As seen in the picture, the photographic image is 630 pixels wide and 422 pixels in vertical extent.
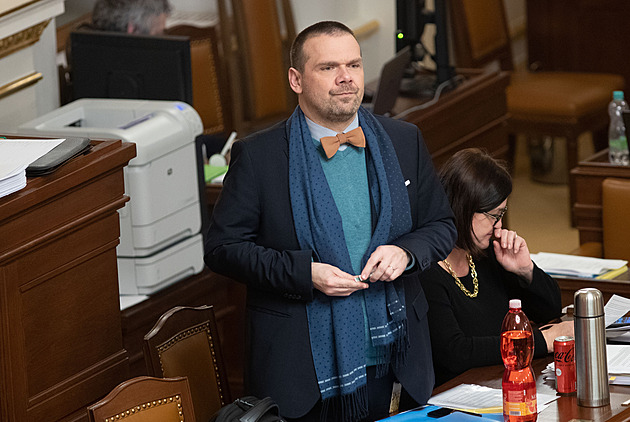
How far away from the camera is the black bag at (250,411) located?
232 cm

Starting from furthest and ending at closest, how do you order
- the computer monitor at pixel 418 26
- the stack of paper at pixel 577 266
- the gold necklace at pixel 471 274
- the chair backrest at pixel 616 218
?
the computer monitor at pixel 418 26, the chair backrest at pixel 616 218, the stack of paper at pixel 577 266, the gold necklace at pixel 471 274

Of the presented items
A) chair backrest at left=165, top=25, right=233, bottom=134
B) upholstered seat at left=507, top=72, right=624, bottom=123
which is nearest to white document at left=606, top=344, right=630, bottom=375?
chair backrest at left=165, top=25, right=233, bottom=134

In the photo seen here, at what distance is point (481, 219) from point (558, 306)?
38 centimetres

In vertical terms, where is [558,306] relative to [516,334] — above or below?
below

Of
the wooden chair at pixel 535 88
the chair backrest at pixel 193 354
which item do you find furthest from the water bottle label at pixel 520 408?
the wooden chair at pixel 535 88

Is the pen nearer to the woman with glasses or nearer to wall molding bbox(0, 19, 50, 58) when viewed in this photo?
the woman with glasses

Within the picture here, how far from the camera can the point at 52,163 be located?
8.95ft

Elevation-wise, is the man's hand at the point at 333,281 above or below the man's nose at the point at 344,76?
below

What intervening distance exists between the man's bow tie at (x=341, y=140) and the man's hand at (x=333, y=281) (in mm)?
271

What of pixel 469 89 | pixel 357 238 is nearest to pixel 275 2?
pixel 469 89

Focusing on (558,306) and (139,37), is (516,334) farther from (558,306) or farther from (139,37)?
(139,37)

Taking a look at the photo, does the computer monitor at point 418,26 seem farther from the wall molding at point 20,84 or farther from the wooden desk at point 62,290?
the wooden desk at point 62,290

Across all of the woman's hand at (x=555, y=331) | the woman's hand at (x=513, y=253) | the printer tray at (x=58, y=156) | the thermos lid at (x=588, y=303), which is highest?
the printer tray at (x=58, y=156)

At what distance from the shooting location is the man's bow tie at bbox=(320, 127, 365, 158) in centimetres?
259
